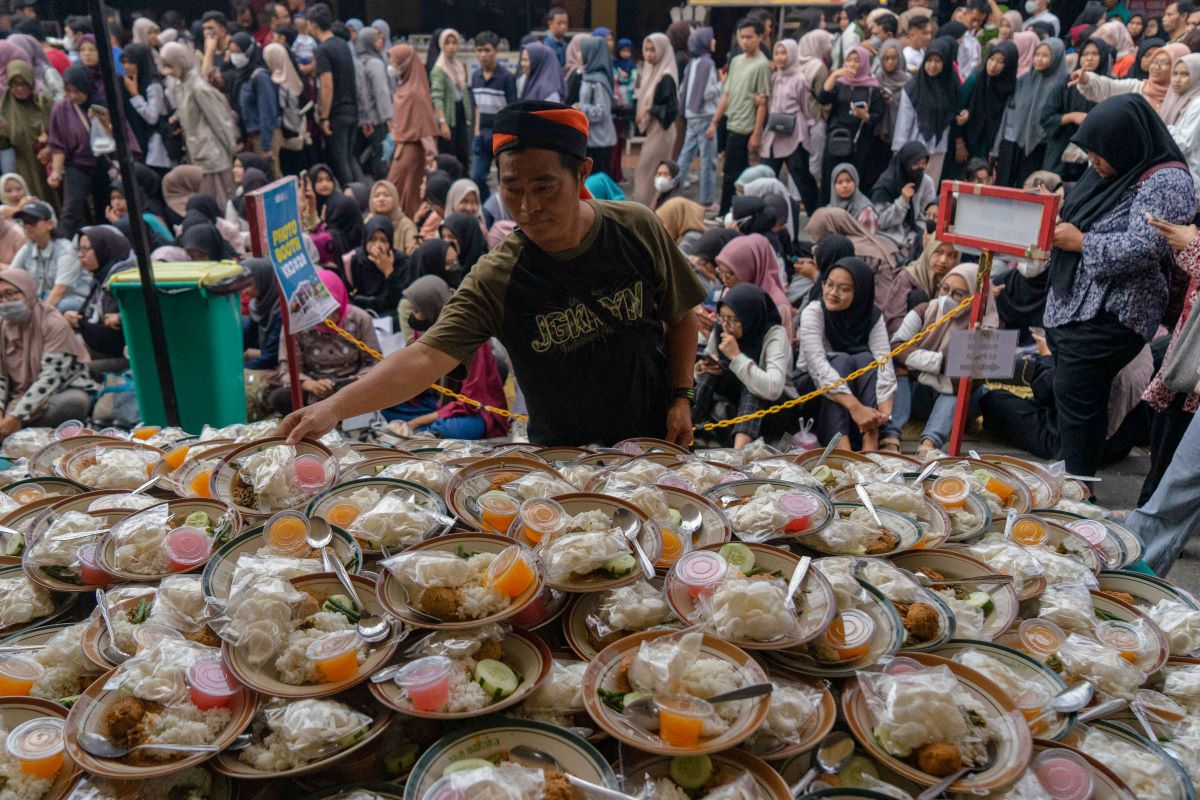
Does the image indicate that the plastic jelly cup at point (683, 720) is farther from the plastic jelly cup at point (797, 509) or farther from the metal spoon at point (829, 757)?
the plastic jelly cup at point (797, 509)

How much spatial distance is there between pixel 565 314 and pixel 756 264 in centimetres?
342

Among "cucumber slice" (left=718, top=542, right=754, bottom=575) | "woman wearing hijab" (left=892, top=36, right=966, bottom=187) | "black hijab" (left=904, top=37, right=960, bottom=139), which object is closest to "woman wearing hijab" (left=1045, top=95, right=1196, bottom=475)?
"cucumber slice" (left=718, top=542, right=754, bottom=575)

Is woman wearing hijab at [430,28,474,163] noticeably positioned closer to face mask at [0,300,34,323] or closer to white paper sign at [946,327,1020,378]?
face mask at [0,300,34,323]

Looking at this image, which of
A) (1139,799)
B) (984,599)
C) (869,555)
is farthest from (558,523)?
(1139,799)

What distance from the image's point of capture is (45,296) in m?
6.62

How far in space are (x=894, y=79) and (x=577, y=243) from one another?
757 centimetres

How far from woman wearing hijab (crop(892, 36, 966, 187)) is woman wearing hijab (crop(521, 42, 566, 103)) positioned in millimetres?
3830

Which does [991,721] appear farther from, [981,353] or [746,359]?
[746,359]

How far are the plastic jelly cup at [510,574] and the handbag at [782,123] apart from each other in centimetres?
831

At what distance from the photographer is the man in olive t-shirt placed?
2.45 meters

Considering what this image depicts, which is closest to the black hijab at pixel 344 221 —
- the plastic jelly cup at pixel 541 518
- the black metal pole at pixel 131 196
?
the black metal pole at pixel 131 196

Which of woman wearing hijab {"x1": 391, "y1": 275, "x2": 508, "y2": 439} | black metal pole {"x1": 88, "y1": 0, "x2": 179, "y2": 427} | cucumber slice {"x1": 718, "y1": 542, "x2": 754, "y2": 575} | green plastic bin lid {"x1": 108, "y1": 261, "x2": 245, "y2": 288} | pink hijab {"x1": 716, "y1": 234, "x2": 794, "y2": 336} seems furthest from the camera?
pink hijab {"x1": 716, "y1": 234, "x2": 794, "y2": 336}

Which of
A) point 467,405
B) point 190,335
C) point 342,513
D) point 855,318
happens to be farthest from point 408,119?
point 342,513

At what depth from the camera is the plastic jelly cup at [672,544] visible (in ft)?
6.42
